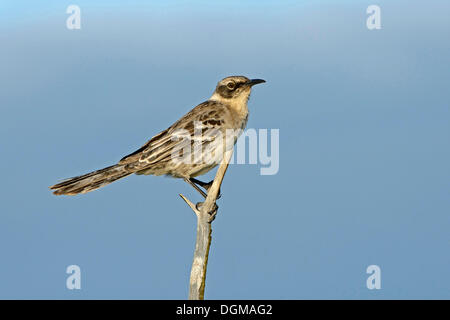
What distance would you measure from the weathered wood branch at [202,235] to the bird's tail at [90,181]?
5.43 ft

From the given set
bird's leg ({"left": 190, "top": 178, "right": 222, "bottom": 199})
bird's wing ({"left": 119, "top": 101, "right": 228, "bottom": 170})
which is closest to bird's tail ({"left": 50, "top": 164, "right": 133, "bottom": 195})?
bird's wing ({"left": 119, "top": 101, "right": 228, "bottom": 170})

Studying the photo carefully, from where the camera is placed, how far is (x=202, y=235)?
1055cm

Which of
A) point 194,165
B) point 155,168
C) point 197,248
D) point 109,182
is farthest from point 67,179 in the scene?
point 197,248

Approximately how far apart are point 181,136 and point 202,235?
8.35ft

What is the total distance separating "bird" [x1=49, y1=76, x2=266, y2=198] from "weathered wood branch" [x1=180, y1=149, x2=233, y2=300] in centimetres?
84

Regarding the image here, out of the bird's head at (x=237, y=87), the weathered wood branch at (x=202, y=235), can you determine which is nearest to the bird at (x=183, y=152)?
the bird's head at (x=237, y=87)

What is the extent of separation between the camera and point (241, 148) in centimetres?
1205

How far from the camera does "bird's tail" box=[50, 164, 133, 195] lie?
38.5 ft

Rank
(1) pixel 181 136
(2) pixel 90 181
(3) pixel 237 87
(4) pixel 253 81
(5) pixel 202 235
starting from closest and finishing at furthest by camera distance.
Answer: (5) pixel 202 235 < (2) pixel 90 181 < (1) pixel 181 136 < (4) pixel 253 81 < (3) pixel 237 87

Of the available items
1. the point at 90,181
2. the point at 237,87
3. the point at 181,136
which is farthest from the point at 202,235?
the point at 237,87

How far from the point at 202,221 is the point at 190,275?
988 mm

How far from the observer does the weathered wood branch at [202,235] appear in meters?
10.2

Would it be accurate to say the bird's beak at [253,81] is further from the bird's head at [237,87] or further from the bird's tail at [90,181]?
the bird's tail at [90,181]

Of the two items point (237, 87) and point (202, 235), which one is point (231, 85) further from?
point (202, 235)
